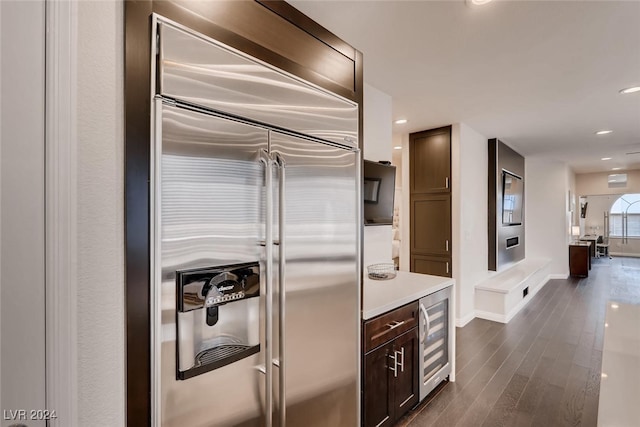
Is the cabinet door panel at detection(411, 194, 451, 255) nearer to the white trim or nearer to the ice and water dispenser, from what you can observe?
the ice and water dispenser

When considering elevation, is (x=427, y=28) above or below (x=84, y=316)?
above

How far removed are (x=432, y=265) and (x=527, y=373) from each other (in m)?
1.62

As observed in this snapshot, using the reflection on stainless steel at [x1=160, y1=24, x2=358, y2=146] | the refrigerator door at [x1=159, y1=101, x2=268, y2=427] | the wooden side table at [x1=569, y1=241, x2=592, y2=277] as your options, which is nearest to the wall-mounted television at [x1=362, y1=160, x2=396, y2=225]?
the reflection on stainless steel at [x1=160, y1=24, x2=358, y2=146]

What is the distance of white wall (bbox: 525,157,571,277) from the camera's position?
6746 millimetres

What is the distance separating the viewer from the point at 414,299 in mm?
2125

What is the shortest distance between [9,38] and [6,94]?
0.47 ft

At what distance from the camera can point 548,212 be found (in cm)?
684

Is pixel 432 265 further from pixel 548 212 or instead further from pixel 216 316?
pixel 548 212

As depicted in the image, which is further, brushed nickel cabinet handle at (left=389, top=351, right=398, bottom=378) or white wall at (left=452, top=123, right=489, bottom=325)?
white wall at (left=452, top=123, right=489, bottom=325)

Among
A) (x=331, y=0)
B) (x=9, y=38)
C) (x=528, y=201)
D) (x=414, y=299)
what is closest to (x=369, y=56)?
(x=331, y=0)

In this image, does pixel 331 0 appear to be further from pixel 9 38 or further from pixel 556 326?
pixel 556 326

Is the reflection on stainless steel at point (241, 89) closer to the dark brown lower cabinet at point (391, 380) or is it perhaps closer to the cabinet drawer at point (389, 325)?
the cabinet drawer at point (389, 325)

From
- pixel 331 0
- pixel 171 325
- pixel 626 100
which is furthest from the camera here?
pixel 626 100

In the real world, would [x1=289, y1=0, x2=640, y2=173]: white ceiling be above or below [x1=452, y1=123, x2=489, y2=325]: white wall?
above
